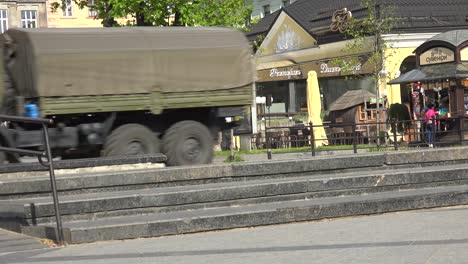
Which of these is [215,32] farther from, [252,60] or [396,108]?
[396,108]

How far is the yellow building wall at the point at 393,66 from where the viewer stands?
3606 centimetres

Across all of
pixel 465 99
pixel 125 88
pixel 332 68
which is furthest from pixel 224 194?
pixel 332 68

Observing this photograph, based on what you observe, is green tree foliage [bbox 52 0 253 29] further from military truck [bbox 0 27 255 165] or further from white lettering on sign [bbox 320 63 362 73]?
military truck [bbox 0 27 255 165]

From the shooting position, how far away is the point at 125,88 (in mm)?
14094

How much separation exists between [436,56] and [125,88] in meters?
16.1

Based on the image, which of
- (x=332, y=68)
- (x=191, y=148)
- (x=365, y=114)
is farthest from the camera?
(x=332, y=68)

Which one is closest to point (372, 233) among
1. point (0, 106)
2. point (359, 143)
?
point (0, 106)

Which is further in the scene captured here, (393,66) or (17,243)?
(393,66)

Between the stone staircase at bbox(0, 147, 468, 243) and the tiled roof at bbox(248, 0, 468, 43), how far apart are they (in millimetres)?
27035

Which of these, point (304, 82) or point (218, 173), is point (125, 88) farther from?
point (304, 82)

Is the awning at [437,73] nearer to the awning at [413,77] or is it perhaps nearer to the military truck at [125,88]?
the awning at [413,77]

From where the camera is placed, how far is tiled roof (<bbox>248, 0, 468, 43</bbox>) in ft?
123

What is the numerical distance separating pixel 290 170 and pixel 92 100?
4.68 m

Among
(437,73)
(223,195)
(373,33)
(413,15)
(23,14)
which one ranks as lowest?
(223,195)
